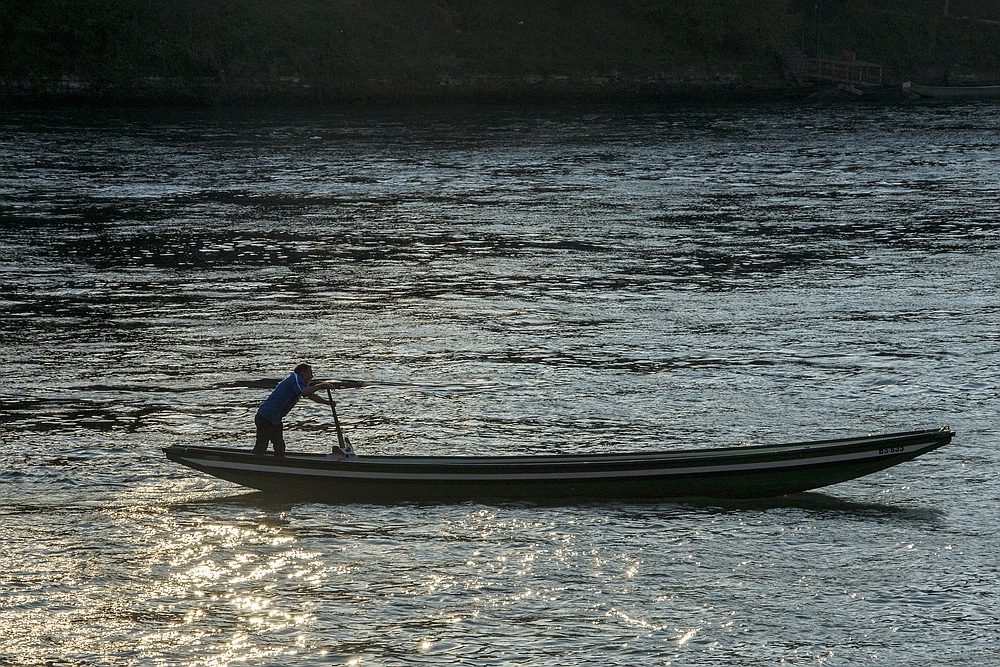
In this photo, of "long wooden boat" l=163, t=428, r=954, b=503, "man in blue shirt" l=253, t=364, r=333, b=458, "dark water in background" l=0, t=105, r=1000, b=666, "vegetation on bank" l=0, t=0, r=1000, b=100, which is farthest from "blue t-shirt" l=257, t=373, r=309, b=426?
"vegetation on bank" l=0, t=0, r=1000, b=100

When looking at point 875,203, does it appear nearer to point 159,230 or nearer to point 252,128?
point 159,230

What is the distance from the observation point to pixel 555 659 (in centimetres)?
1549

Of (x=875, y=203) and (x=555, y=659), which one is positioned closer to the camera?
(x=555, y=659)

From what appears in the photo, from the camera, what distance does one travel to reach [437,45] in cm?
10375

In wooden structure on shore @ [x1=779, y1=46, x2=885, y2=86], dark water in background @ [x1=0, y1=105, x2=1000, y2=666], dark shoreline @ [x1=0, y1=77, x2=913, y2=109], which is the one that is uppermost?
wooden structure on shore @ [x1=779, y1=46, x2=885, y2=86]

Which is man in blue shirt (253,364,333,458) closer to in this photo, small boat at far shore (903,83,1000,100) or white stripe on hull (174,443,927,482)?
white stripe on hull (174,443,927,482)

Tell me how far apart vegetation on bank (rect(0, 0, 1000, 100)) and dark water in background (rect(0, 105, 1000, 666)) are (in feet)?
128

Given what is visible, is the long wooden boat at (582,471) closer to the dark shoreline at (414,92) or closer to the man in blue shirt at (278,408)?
the man in blue shirt at (278,408)

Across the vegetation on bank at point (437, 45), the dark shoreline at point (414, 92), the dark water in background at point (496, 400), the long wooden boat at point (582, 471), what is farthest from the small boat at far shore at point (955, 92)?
the long wooden boat at point (582, 471)

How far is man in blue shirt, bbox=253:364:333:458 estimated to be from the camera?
807 inches

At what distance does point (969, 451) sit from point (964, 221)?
26987 millimetres

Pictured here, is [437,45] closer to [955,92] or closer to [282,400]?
[955,92]

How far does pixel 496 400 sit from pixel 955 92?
88.9 metres

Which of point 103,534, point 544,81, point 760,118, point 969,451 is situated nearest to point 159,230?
point 103,534
